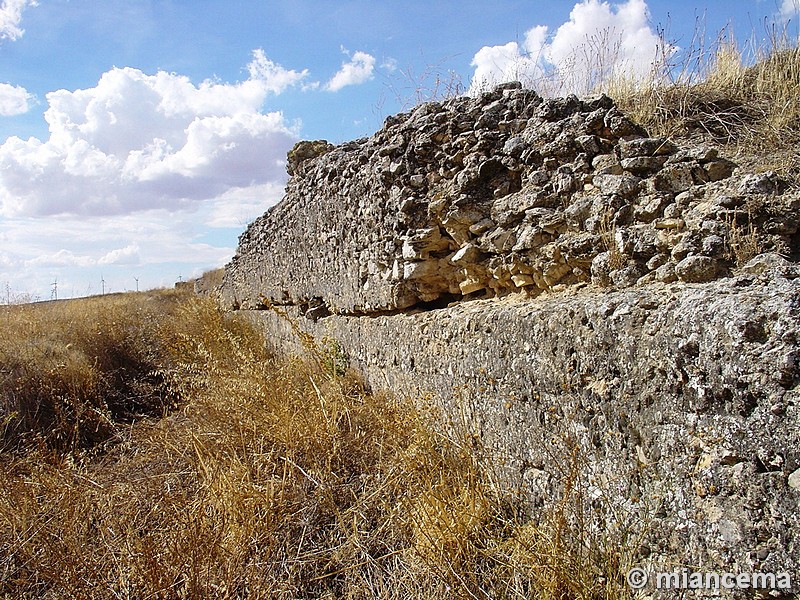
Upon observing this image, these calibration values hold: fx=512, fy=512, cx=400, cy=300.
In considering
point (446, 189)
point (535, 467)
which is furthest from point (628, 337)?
point (446, 189)

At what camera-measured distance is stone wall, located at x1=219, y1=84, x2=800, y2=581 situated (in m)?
1.36

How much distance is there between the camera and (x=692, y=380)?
147 cm

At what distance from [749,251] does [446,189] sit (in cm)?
181

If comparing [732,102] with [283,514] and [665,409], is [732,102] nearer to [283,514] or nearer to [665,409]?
[665,409]

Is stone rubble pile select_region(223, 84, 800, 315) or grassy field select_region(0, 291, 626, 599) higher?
stone rubble pile select_region(223, 84, 800, 315)

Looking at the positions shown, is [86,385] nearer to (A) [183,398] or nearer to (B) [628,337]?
(A) [183,398]

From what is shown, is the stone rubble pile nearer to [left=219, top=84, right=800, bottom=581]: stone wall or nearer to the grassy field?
[left=219, top=84, right=800, bottom=581]: stone wall

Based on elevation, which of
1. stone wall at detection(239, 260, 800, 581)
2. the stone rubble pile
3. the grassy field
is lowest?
the grassy field

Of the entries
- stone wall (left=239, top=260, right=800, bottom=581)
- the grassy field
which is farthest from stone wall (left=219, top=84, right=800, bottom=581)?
the grassy field

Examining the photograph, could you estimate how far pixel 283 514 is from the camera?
8.23 feet

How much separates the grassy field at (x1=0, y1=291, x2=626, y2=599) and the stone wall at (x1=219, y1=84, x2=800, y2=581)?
0.77 ft

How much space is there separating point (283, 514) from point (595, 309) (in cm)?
176

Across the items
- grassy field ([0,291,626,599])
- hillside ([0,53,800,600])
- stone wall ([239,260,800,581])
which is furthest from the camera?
grassy field ([0,291,626,599])

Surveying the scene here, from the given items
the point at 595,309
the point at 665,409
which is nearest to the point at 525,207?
the point at 595,309
